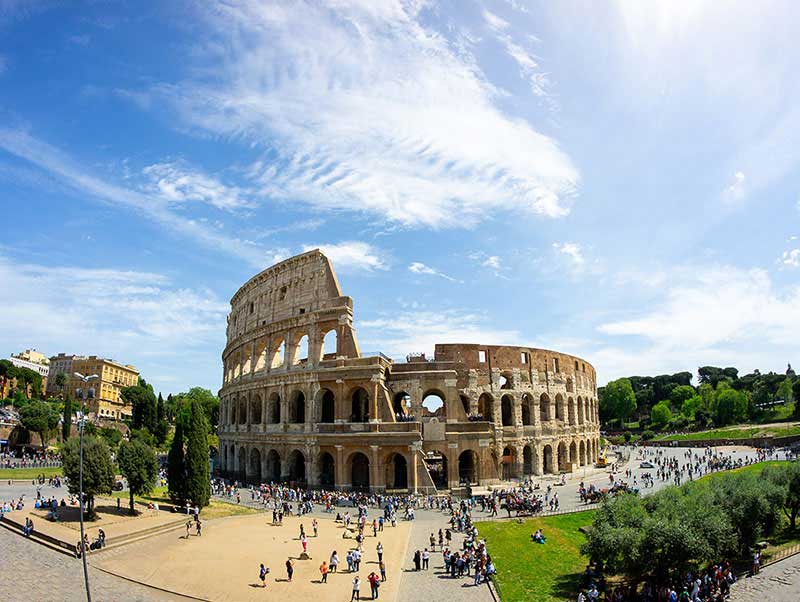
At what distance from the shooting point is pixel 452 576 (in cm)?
2106

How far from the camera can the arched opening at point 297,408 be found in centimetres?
4509

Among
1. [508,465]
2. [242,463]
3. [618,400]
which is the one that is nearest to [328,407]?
[242,463]

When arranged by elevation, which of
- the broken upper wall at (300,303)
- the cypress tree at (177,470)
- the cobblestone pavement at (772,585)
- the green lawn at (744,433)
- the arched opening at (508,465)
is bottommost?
the green lawn at (744,433)

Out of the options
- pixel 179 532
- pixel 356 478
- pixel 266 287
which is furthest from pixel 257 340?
pixel 179 532

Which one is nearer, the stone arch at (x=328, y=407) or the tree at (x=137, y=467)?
the tree at (x=137, y=467)

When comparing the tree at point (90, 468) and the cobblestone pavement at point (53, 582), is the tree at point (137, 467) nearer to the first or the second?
the tree at point (90, 468)

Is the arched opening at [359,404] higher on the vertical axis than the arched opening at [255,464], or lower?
higher

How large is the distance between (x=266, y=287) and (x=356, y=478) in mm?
19763

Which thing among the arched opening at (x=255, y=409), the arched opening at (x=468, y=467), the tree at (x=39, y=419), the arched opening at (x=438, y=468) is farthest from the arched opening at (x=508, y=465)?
the tree at (x=39, y=419)

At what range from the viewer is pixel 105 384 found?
359ft

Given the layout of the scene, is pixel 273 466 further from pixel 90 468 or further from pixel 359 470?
pixel 90 468

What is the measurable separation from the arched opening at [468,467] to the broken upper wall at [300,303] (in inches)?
478

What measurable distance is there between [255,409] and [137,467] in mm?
21075

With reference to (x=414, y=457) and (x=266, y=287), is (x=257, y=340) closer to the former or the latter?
(x=266, y=287)
